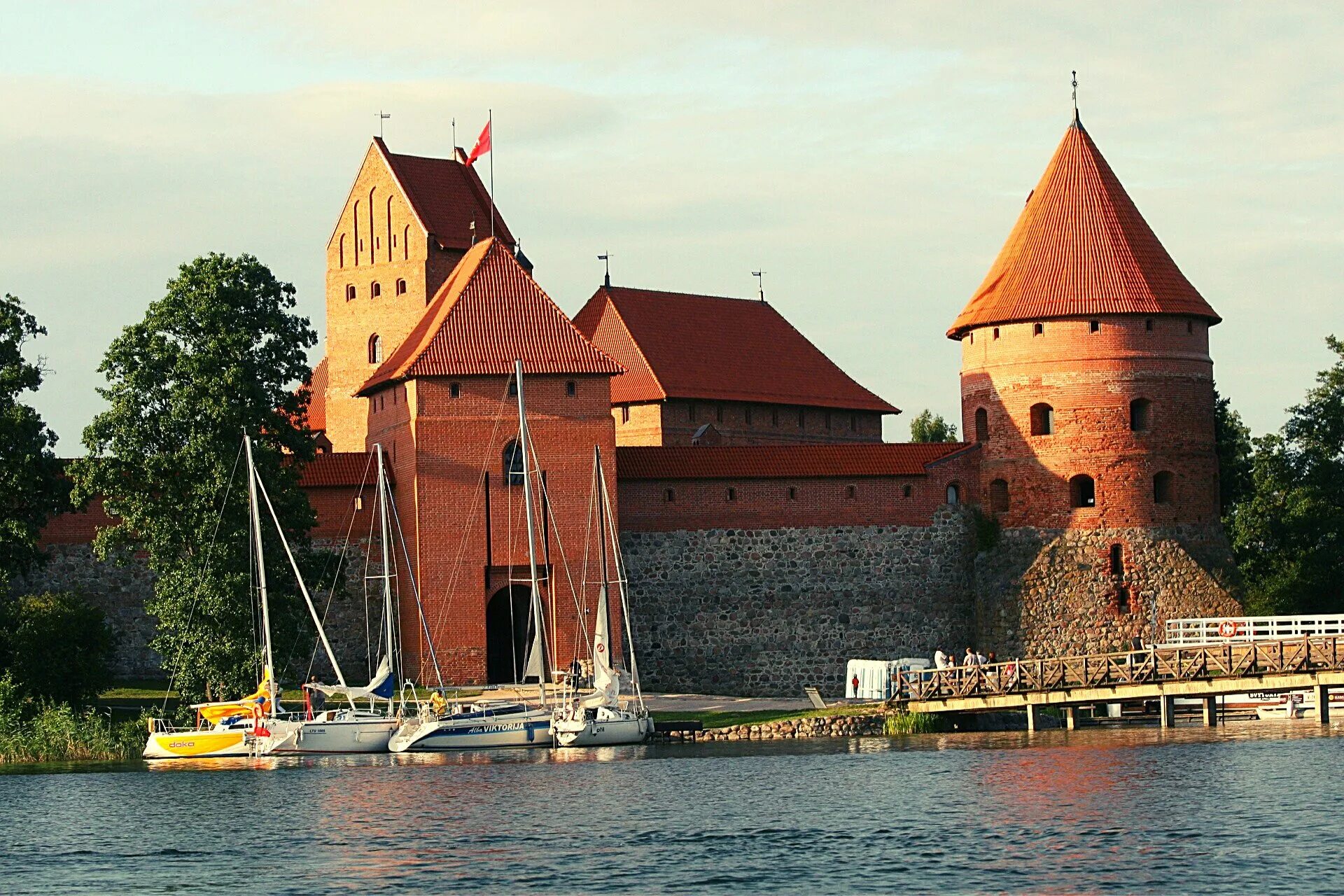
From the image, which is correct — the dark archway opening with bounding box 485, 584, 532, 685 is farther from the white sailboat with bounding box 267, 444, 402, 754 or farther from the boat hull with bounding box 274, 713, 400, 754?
the boat hull with bounding box 274, 713, 400, 754

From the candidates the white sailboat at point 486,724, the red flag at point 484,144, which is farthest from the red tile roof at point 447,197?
the white sailboat at point 486,724

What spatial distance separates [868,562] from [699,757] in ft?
35.6

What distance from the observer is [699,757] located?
126 ft

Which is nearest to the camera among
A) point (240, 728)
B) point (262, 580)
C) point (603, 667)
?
point (240, 728)

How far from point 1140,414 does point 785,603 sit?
7.82m

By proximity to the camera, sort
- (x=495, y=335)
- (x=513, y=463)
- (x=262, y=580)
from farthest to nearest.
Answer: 1. (x=495, y=335)
2. (x=513, y=463)
3. (x=262, y=580)

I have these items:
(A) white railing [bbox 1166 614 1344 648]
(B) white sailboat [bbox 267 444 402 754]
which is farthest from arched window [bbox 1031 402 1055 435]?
(B) white sailboat [bbox 267 444 402 754]

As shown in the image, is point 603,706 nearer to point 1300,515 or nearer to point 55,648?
point 55,648

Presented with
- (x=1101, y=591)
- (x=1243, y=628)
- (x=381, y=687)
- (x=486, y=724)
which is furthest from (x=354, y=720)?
(x=1243, y=628)

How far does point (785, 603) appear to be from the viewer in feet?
158

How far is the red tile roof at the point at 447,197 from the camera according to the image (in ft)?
185

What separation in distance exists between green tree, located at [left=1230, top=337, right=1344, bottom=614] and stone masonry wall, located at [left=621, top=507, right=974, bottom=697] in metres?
6.86

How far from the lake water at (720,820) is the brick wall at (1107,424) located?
8684 millimetres

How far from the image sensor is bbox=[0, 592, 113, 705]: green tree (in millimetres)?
41250
